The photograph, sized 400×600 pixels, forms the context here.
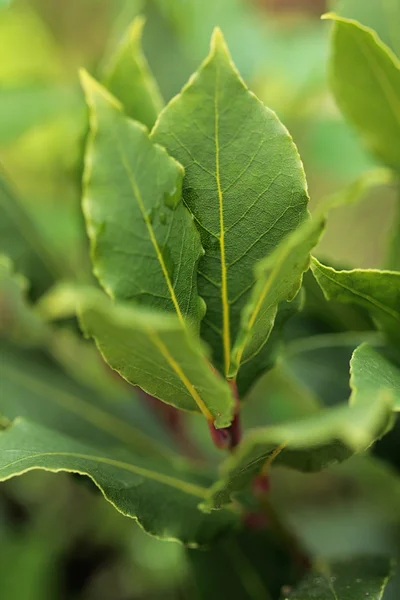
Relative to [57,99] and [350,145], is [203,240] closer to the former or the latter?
[57,99]

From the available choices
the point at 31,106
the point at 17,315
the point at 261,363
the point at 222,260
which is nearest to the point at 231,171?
the point at 222,260

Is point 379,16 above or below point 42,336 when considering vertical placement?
above

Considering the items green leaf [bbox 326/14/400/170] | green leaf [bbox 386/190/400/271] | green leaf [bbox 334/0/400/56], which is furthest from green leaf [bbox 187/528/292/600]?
green leaf [bbox 334/0/400/56]

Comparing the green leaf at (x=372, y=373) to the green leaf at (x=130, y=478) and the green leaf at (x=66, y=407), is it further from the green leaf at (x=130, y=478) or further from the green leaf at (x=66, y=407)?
the green leaf at (x=66, y=407)

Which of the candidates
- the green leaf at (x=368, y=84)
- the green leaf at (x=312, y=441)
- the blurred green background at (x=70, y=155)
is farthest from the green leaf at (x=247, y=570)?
the green leaf at (x=368, y=84)

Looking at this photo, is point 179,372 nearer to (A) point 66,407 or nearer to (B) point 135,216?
(B) point 135,216

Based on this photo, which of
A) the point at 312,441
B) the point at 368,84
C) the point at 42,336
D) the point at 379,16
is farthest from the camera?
the point at 42,336

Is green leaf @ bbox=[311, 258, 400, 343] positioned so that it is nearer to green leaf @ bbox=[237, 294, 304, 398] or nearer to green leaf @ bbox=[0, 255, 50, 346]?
green leaf @ bbox=[237, 294, 304, 398]
